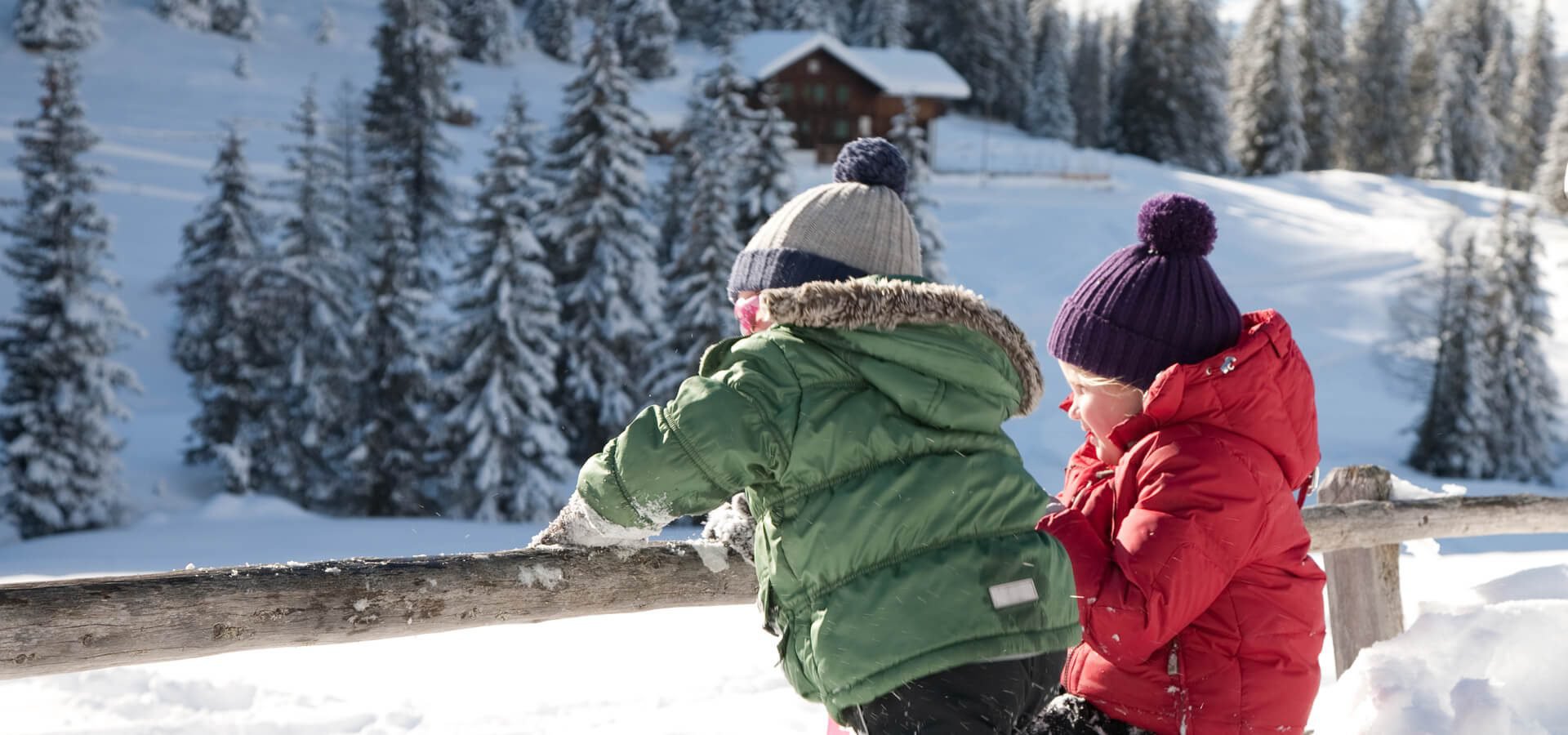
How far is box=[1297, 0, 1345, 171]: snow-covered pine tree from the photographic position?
5694cm

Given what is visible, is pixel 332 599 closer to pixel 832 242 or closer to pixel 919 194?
pixel 832 242

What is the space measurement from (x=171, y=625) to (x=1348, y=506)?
443 cm

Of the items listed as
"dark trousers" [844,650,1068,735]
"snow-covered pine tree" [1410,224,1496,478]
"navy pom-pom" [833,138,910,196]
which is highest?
"navy pom-pom" [833,138,910,196]

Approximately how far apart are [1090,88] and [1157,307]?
64.6 m

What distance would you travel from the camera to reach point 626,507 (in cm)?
242

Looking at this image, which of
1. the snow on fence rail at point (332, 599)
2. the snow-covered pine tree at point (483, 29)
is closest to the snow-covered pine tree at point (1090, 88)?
the snow-covered pine tree at point (483, 29)

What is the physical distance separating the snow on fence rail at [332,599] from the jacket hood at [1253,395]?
1245 millimetres

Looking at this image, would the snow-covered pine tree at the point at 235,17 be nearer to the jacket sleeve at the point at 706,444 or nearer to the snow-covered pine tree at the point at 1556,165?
the snow-covered pine tree at the point at 1556,165

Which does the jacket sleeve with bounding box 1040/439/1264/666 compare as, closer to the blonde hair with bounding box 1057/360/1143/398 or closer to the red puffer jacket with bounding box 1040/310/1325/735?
the red puffer jacket with bounding box 1040/310/1325/735

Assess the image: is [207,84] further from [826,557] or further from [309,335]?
[826,557]

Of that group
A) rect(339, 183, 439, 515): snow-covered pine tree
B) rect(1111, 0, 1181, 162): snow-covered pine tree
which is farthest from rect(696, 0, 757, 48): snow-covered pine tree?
rect(339, 183, 439, 515): snow-covered pine tree

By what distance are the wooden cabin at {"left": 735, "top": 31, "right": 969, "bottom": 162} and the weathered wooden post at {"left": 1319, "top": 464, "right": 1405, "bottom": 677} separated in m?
41.3

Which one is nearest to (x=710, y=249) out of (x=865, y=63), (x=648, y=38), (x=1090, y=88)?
(x=865, y=63)

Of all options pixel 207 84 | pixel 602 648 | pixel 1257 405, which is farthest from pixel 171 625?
pixel 207 84
